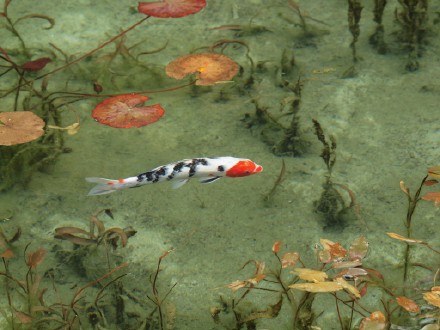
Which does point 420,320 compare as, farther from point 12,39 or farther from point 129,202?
point 12,39

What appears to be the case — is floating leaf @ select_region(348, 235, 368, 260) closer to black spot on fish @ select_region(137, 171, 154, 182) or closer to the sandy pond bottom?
the sandy pond bottom

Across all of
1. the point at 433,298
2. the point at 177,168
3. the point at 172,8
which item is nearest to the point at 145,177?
the point at 177,168

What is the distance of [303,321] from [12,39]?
9.30 ft

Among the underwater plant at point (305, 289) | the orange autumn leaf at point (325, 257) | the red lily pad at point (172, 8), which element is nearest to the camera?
the underwater plant at point (305, 289)

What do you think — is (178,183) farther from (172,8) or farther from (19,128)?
(172,8)

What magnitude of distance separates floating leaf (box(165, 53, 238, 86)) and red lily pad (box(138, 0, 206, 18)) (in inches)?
10.0

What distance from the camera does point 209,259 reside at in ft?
10.6

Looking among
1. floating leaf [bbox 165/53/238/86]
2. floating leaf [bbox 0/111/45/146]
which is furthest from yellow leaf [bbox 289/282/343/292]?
floating leaf [bbox 165/53/238/86]

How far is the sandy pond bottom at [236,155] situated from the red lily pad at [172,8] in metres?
0.50

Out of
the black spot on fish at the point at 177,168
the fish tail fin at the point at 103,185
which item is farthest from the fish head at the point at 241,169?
the fish tail fin at the point at 103,185

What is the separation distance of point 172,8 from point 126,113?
712 mm

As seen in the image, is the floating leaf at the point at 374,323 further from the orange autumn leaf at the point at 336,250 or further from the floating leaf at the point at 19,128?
the floating leaf at the point at 19,128

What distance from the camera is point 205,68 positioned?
3.94 metres

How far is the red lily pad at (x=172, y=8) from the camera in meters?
3.88
